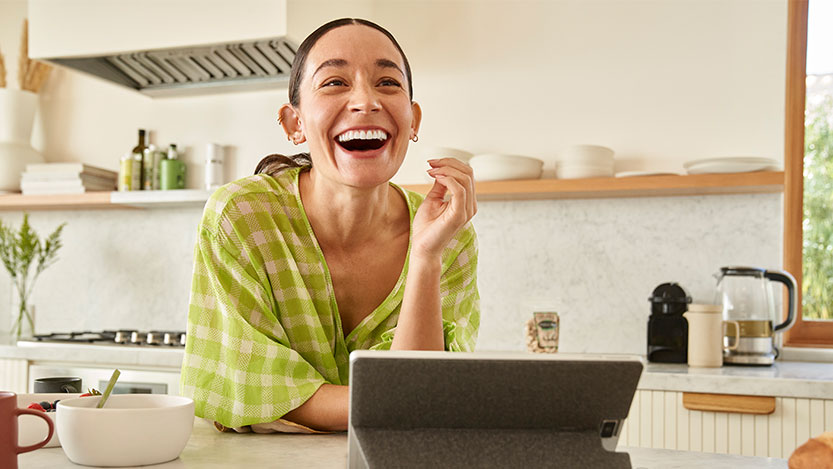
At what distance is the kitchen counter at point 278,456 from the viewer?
91 centimetres

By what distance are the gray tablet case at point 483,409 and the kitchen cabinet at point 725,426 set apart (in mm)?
1609

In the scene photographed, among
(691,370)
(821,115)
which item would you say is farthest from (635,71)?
(691,370)

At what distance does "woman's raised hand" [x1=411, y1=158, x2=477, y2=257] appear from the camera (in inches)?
50.6

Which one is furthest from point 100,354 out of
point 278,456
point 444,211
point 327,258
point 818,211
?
point 818,211

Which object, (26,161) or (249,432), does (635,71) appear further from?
(26,161)

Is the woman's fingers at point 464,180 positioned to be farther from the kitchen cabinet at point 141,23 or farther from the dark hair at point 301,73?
the kitchen cabinet at point 141,23

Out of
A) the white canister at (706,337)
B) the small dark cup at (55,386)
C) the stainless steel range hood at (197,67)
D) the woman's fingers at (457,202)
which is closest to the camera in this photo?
the small dark cup at (55,386)

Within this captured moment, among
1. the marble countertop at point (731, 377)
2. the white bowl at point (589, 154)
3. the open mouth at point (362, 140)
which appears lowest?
the marble countertop at point (731, 377)

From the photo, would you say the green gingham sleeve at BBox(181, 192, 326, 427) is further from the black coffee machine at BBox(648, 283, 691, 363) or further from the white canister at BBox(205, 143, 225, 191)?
the white canister at BBox(205, 143, 225, 191)

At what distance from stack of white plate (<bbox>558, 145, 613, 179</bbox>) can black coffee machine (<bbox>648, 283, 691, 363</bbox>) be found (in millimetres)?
472

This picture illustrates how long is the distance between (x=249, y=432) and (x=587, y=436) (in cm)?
58

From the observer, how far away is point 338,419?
115 centimetres

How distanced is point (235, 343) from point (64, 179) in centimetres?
280

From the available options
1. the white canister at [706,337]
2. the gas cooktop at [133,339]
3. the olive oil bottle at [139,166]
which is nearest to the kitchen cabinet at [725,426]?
the white canister at [706,337]
